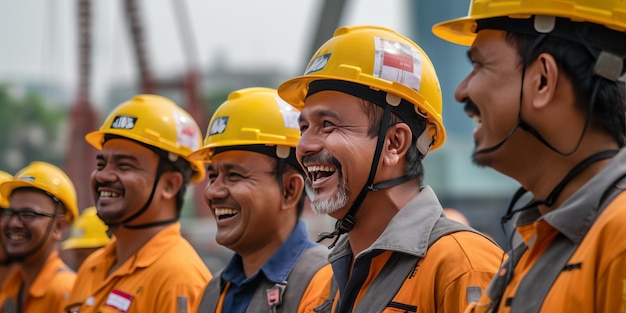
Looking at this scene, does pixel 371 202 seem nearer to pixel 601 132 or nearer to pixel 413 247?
pixel 413 247

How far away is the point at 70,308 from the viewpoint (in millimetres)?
6426

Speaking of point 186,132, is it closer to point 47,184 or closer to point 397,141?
point 47,184

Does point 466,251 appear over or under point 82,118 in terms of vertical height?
over

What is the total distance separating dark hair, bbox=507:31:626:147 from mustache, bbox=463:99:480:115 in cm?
34

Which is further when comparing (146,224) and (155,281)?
(146,224)

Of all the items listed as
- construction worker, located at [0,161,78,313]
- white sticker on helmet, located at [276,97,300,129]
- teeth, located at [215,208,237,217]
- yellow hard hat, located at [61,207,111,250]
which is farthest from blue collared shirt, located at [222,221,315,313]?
yellow hard hat, located at [61,207,111,250]

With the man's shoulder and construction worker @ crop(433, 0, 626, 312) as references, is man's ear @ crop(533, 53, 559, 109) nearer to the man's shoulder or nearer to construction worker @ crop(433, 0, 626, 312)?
construction worker @ crop(433, 0, 626, 312)

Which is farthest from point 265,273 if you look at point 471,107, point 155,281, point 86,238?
point 86,238

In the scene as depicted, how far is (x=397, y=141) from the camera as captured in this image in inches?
160

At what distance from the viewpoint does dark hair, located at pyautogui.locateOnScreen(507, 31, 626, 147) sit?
2814 millimetres

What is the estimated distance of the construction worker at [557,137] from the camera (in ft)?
8.69

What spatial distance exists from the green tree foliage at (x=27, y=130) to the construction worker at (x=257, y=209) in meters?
42.9

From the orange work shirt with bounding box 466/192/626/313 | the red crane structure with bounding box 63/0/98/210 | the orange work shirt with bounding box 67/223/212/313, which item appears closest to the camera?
the orange work shirt with bounding box 466/192/626/313

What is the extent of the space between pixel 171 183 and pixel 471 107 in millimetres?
3440
